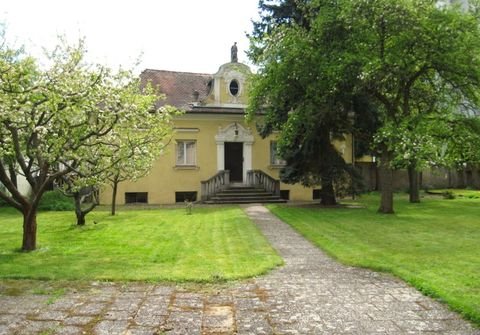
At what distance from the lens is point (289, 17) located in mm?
21422

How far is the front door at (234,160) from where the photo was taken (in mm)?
25578

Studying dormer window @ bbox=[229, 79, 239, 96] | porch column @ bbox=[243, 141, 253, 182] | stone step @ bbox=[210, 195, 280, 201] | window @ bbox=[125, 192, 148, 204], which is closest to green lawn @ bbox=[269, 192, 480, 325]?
stone step @ bbox=[210, 195, 280, 201]

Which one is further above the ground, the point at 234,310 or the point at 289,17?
the point at 289,17

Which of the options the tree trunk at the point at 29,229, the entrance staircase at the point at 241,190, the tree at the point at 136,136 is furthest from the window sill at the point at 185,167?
the tree trunk at the point at 29,229

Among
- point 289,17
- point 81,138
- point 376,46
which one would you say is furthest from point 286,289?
point 289,17

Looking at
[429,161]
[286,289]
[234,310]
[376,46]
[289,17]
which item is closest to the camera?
[234,310]

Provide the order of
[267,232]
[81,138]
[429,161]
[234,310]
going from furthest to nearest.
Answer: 1. [429,161]
2. [267,232]
3. [81,138]
4. [234,310]

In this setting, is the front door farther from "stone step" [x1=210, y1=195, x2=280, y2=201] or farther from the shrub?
the shrub

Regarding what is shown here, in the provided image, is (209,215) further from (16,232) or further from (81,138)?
(81,138)

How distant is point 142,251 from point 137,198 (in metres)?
15.2

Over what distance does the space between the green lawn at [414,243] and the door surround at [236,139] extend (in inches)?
280

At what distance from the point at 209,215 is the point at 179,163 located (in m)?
8.22

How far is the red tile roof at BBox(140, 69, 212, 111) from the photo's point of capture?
2542 cm

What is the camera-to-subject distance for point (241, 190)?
2381cm
